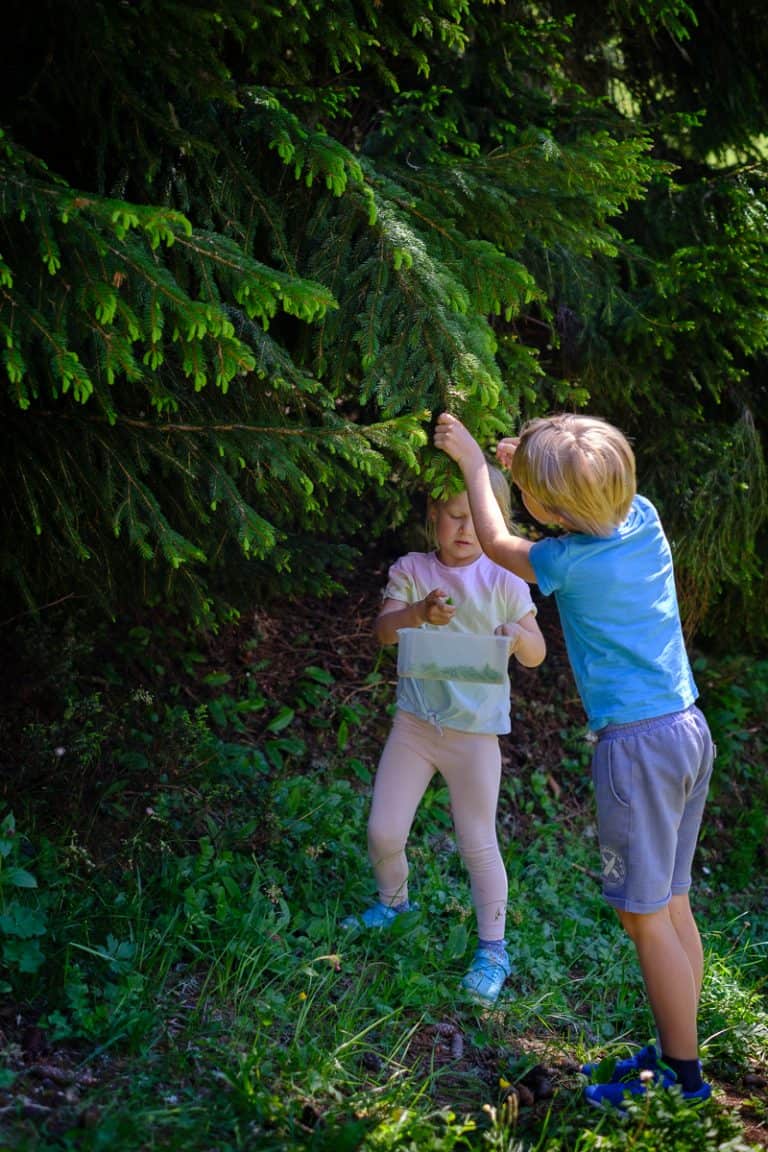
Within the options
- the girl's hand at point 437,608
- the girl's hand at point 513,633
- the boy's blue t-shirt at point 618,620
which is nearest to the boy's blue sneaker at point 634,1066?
the boy's blue t-shirt at point 618,620

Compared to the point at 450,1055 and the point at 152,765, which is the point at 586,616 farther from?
the point at 152,765

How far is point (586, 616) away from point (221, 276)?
4.41ft

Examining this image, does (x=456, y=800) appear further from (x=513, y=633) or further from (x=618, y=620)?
(x=618, y=620)

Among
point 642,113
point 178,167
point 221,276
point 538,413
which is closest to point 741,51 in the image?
point 642,113

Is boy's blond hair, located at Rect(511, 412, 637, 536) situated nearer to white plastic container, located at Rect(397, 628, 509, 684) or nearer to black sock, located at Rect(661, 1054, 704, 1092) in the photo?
white plastic container, located at Rect(397, 628, 509, 684)

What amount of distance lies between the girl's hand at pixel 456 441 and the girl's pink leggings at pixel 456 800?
38.9 inches

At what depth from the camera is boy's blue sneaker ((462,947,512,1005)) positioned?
3513 mm

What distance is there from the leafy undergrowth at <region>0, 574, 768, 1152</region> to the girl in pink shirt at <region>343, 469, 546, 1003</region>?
20 cm

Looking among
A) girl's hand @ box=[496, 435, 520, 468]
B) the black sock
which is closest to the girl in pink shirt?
girl's hand @ box=[496, 435, 520, 468]

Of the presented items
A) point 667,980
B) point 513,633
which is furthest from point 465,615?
point 667,980

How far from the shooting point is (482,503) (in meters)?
3.23

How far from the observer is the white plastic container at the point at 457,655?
11.5 ft

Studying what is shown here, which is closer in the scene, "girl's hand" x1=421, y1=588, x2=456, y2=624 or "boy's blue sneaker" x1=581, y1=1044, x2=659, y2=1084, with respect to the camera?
"boy's blue sneaker" x1=581, y1=1044, x2=659, y2=1084

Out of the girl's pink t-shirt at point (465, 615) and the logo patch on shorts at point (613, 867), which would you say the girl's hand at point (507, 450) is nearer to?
the girl's pink t-shirt at point (465, 615)
